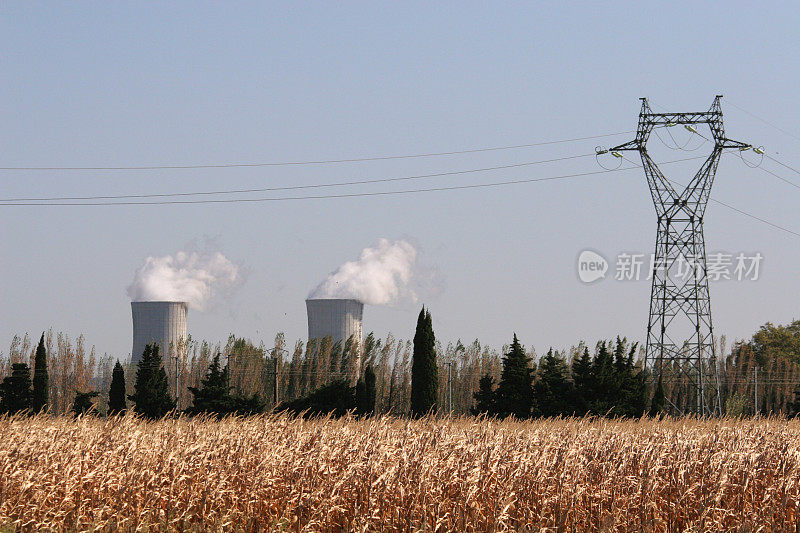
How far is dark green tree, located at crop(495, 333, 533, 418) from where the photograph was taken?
38281 millimetres

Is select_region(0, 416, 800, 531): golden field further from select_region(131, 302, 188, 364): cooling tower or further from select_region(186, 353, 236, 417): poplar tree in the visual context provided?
select_region(131, 302, 188, 364): cooling tower

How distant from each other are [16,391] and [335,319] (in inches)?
1134

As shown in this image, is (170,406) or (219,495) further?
(170,406)

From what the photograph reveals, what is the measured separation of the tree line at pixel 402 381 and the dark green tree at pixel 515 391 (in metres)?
0.04

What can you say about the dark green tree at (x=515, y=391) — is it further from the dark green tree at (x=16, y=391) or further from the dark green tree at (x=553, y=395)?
the dark green tree at (x=16, y=391)

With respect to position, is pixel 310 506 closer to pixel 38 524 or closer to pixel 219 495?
pixel 219 495

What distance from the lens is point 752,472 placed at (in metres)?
13.0

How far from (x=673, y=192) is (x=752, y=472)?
28198 mm

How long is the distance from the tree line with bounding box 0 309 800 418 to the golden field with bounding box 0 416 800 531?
18057 millimetres

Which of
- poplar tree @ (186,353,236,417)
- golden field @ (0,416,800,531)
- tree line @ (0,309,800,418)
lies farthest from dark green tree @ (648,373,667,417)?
golden field @ (0,416,800,531)

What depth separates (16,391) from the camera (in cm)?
4197

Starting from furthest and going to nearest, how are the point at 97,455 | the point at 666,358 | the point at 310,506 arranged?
the point at 666,358 < the point at 97,455 < the point at 310,506

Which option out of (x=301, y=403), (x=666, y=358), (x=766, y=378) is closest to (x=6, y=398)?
(x=301, y=403)

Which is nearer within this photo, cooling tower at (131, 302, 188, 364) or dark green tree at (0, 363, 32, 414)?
dark green tree at (0, 363, 32, 414)
